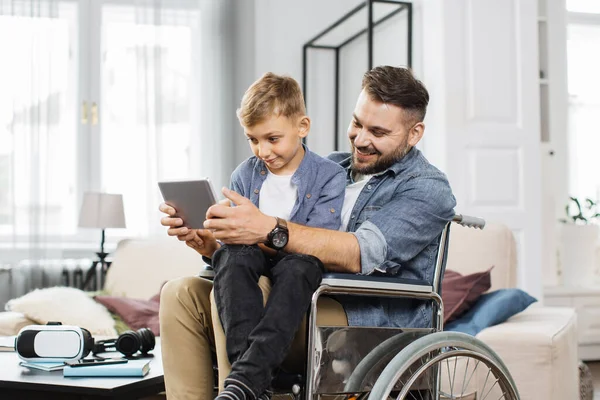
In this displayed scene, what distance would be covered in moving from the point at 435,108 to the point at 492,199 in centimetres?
57

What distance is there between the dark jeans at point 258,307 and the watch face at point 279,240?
3cm

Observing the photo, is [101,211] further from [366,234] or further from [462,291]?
[366,234]

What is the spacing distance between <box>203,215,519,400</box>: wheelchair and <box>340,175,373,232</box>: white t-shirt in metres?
0.27

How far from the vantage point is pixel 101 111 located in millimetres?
5211

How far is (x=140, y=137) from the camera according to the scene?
17.2ft

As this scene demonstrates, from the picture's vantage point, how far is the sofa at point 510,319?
2.37 m

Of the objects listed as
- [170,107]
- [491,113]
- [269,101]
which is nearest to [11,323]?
[269,101]

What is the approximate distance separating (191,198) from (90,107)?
3815mm

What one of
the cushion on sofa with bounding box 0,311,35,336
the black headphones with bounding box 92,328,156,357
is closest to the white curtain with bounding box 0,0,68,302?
the cushion on sofa with bounding box 0,311,35,336

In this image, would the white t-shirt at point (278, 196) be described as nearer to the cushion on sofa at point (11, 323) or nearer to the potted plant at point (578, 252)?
the cushion on sofa at point (11, 323)

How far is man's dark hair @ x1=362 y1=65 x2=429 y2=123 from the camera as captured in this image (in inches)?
73.4

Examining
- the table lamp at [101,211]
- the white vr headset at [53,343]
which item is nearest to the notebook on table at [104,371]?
the white vr headset at [53,343]

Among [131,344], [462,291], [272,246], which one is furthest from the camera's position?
[462,291]

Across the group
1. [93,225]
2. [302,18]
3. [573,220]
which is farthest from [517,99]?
[93,225]
